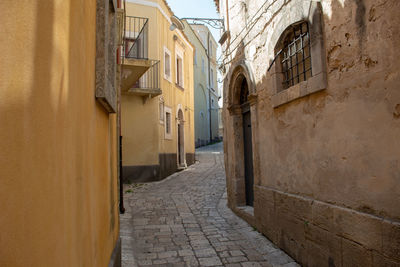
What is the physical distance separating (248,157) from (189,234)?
235 centimetres

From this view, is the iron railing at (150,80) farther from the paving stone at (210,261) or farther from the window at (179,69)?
the paving stone at (210,261)

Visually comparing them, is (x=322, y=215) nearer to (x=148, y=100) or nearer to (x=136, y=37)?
(x=148, y=100)

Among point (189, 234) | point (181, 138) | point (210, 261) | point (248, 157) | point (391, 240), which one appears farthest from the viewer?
point (181, 138)

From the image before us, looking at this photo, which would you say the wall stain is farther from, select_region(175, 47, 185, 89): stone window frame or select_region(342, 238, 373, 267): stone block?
select_region(175, 47, 185, 89): stone window frame

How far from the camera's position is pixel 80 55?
6.32 ft

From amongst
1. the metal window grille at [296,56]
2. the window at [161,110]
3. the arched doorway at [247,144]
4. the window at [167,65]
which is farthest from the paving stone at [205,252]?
the window at [167,65]

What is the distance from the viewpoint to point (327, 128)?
3680mm

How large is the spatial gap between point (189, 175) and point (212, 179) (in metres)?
1.76

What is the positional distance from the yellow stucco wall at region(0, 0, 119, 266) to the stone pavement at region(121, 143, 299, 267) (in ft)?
9.81

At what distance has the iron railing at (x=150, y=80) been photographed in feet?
43.7

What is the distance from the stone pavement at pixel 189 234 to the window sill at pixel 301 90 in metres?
2.32

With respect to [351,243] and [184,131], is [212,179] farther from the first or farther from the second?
[351,243]

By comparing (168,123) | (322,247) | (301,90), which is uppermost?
(168,123)

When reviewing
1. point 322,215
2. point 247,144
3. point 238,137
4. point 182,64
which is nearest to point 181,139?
point 182,64
